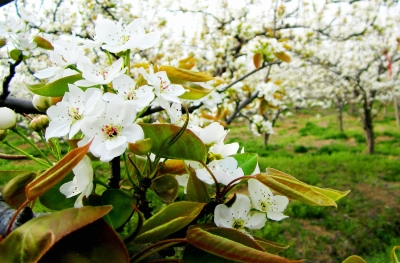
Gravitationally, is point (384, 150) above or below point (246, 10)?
below

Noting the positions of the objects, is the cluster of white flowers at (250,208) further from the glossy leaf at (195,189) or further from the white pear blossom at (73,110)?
the white pear blossom at (73,110)

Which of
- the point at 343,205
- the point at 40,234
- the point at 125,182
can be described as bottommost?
the point at 343,205

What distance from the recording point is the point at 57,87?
529 millimetres

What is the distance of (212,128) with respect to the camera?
0.58 meters

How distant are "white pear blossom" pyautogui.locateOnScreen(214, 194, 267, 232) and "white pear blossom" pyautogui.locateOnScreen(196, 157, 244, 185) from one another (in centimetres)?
3

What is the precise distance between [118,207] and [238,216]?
178mm

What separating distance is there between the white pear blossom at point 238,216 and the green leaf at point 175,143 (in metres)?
0.08

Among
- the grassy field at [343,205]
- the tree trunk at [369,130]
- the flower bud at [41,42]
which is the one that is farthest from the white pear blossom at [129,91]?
the tree trunk at [369,130]

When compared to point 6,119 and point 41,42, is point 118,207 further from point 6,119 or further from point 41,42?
point 41,42

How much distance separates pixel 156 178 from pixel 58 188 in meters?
0.15

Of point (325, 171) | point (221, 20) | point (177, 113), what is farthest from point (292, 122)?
point (177, 113)

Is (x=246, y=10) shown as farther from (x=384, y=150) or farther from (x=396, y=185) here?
(x=384, y=150)

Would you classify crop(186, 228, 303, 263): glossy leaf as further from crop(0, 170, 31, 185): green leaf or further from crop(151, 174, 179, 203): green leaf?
crop(0, 170, 31, 185): green leaf

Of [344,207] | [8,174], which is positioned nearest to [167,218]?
[8,174]
